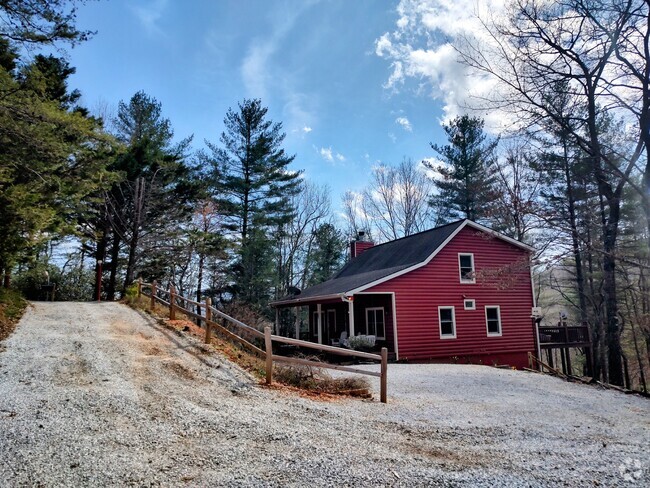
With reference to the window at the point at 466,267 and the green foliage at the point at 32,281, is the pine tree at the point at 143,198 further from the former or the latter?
the window at the point at 466,267

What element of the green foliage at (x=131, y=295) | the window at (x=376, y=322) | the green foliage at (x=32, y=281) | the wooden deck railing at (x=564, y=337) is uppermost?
the green foliage at (x=32, y=281)

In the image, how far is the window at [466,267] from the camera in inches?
693

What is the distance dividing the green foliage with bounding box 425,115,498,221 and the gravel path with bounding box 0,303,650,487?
2105 cm

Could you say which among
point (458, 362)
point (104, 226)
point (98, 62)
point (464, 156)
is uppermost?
point (464, 156)

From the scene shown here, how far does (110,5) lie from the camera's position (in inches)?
364

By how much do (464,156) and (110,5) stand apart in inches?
959

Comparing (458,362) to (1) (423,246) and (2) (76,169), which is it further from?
(2) (76,169)

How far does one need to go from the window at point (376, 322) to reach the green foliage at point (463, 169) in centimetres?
1301

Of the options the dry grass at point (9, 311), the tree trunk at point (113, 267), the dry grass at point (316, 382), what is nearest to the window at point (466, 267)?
the dry grass at point (316, 382)

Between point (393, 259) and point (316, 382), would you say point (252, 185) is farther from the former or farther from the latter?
point (316, 382)

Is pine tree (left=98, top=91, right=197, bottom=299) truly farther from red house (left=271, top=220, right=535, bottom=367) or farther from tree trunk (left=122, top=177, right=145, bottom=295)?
red house (left=271, top=220, right=535, bottom=367)

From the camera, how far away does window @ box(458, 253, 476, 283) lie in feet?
57.7

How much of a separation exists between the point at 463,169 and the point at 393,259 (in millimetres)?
12478

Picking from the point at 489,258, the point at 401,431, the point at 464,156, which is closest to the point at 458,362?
the point at 489,258
